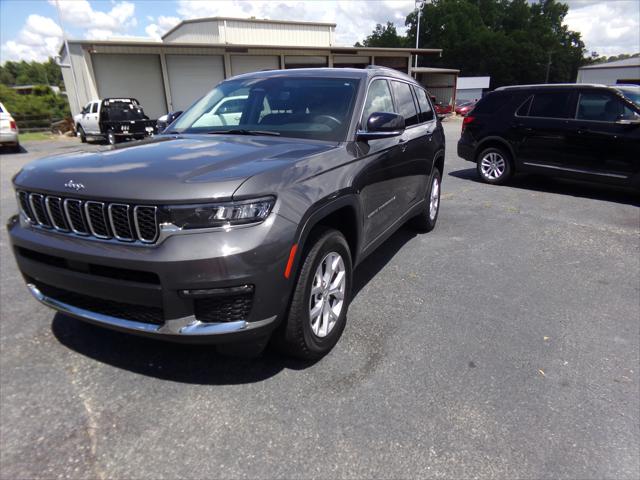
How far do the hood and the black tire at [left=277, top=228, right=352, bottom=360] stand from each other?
54cm

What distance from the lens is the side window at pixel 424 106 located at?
207 inches

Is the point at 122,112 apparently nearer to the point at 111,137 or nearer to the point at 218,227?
the point at 111,137

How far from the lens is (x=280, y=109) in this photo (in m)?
3.60

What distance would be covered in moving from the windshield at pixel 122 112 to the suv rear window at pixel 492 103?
13515 millimetres

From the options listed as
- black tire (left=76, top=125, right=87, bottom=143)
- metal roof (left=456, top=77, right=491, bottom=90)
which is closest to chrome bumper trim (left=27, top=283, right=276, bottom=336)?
black tire (left=76, top=125, right=87, bottom=143)

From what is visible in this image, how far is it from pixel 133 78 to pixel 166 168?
23.6m

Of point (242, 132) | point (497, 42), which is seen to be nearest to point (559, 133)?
point (242, 132)

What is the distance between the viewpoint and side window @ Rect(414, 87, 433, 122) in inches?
207

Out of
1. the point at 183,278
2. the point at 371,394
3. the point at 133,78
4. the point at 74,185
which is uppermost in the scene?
the point at 133,78

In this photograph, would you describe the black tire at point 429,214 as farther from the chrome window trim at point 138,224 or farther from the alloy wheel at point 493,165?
the chrome window trim at point 138,224

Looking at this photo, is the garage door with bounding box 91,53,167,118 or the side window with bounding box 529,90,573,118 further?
the garage door with bounding box 91,53,167,118

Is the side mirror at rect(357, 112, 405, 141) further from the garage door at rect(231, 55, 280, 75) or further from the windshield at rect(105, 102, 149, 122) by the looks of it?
the garage door at rect(231, 55, 280, 75)

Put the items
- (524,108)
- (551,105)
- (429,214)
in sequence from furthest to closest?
(524,108) → (551,105) → (429,214)

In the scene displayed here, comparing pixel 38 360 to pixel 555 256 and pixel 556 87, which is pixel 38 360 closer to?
pixel 555 256
